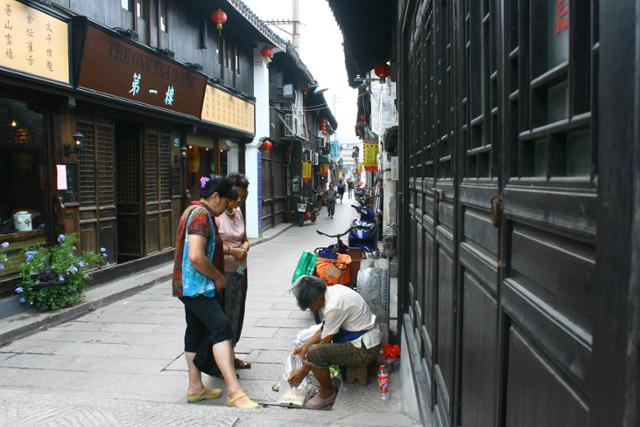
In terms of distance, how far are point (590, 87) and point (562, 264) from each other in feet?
1.31

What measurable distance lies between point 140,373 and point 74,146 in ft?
16.4

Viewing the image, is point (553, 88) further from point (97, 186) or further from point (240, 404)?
A: point (97, 186)

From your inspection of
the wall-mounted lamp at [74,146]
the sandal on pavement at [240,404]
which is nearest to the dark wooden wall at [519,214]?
the sandal on pavement at [240,404]

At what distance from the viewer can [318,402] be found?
5242 millimetres

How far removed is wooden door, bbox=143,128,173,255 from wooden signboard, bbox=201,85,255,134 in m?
1.88

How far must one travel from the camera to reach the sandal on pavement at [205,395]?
516 centimetres

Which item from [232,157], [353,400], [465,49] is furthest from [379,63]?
[465,49]

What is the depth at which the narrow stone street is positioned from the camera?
14.7 feet

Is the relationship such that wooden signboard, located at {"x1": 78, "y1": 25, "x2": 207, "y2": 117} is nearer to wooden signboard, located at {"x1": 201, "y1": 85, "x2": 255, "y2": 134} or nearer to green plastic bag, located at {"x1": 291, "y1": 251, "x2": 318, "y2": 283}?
wooden signboard, located at {"x1": 201, "y1": 85, "x2": 255, "y2": 134}

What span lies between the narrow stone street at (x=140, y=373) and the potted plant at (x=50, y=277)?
44 centimetres

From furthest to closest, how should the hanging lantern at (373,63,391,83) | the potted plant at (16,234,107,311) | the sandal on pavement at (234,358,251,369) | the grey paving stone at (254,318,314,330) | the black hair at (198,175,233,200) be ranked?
the hanging lantern at (373,63,391,83)
the grey paving stone at (254,318,314,330)
the potted plant at (16,234,107,311)
the sandal on pavement at (234,358,251,369)
the black hair at (198,175,233,200)

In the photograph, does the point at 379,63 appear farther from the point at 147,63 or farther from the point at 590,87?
the point at 590,87

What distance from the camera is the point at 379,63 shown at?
41.4 feet

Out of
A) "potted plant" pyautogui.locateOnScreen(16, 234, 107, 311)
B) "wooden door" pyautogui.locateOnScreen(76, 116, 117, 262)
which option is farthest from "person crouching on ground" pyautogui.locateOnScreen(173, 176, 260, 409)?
"wooden door" pyautogui.locateOnScreen(76, 116, 117, 262)
